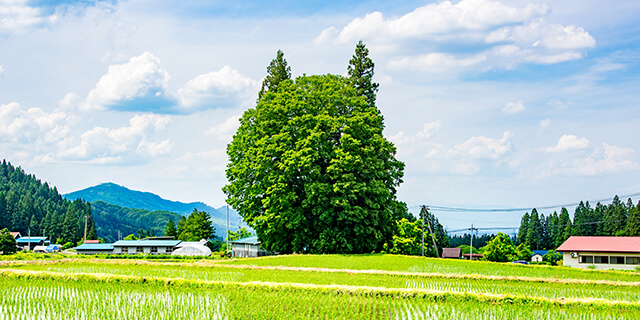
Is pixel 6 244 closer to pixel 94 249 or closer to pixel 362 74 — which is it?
pixel 94 249

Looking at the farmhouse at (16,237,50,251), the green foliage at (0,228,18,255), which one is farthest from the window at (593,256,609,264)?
the farmhouse at (16,237,50,251)

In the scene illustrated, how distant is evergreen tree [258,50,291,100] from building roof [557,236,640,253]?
102ft

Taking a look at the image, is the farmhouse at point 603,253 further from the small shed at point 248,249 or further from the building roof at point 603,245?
→ the small shed at point 248,249

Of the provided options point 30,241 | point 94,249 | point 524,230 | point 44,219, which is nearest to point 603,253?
point 524,230

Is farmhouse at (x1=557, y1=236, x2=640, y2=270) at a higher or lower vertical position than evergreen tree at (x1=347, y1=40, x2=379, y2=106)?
lower

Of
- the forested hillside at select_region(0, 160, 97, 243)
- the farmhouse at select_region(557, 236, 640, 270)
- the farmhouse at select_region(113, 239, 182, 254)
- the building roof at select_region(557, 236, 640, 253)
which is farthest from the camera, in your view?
the forested hillside at select_region(0, 160, 97, 243)

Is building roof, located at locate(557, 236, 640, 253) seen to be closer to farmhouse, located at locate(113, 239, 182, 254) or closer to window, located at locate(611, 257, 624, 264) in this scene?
window, located at locate(611, 257, 624, 264)

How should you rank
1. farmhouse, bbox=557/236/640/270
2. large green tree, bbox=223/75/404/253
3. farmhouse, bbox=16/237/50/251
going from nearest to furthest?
large green tree, bbox=223/75/404/253
farmhouse, bbox=557/236/640/270
farmhouse, bbox=16/237/50/251

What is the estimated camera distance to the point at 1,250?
61.4 meters

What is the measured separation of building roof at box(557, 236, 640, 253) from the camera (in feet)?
154

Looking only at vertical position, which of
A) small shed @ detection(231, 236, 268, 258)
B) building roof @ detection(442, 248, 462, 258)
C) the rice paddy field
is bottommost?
building roof @ detection(442, 248, 462, 258)

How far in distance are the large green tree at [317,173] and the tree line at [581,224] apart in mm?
45153

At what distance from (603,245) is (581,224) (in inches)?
1886

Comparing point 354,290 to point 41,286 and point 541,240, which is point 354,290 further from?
point 541,240
